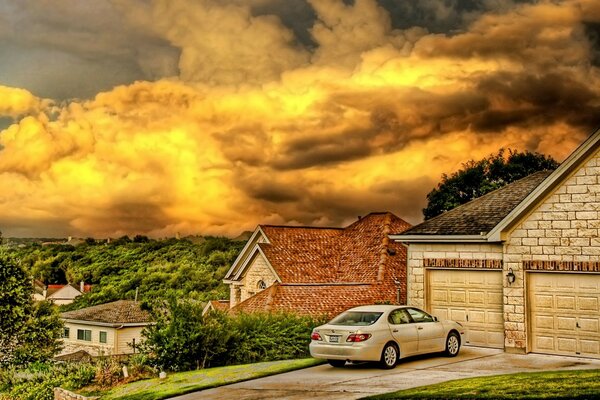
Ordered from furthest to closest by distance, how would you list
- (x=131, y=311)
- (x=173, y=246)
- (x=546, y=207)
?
(x=173, y=246), (x=131, y=311), (x=546, y=207)

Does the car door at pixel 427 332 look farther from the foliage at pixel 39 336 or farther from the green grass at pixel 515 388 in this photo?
the foliage at pixel 39 336

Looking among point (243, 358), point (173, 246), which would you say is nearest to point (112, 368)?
point (243, 358)

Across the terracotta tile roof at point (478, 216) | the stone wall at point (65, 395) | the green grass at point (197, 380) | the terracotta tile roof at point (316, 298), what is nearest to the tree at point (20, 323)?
the terracotta tile roof at point (316, 298)

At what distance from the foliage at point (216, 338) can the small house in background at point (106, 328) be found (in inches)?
1371

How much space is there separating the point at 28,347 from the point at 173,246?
62160 millimetres

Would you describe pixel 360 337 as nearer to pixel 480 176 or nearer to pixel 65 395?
pixel 65 395

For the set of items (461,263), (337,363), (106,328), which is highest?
(461,263)

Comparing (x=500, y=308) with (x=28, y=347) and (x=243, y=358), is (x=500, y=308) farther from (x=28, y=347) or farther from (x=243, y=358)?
(x=28, y=347)

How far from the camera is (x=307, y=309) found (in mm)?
30688

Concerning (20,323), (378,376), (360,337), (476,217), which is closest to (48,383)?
(360,337)

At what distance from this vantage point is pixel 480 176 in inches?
2164

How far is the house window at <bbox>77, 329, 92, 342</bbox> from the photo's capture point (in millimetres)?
61969

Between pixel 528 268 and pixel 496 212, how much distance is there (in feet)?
11.4

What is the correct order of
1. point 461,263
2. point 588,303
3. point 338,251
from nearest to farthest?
point 588,303 < point 461,263 < point 338,251
